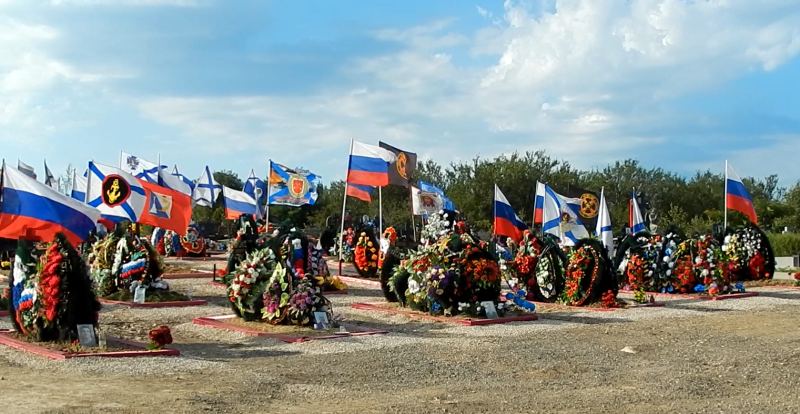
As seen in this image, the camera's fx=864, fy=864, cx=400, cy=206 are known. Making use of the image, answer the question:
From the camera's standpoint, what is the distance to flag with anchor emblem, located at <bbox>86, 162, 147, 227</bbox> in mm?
19766

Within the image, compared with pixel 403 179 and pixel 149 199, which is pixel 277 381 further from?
pixel 403 179

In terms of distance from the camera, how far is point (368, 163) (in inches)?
1085

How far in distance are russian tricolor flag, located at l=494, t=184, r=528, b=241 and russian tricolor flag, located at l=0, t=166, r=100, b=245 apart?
38.1 ft

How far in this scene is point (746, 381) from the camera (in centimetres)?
1045

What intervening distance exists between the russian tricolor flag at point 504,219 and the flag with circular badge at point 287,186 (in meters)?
13.3

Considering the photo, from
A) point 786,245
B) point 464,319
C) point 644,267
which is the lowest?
point 464,319

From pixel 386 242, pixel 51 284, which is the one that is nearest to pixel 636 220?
pixel 386 242

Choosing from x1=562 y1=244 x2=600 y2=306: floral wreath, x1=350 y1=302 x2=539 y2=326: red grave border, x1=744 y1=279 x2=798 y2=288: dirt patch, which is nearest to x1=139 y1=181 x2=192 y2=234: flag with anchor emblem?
x1=350 y1=302 x2=539 y2=326: red grave border

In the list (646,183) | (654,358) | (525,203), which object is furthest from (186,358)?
(646,183)

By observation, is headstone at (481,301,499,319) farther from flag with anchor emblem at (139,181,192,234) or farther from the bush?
the bush

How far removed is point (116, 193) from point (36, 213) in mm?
6572

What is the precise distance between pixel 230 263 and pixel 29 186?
7.75m

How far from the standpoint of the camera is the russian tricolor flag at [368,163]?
27422 millimetres

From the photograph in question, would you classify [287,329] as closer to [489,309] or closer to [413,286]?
[413,286]
